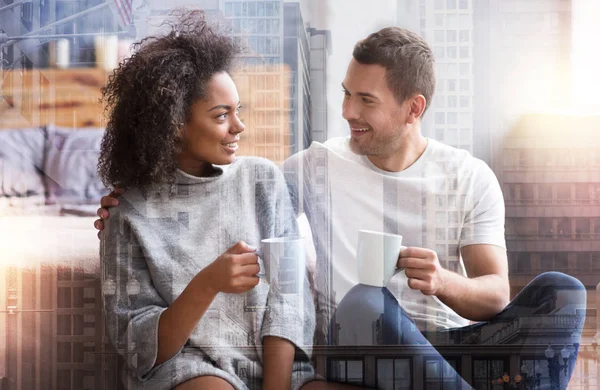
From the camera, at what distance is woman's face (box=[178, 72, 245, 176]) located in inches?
75.0

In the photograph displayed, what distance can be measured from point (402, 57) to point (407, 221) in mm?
397

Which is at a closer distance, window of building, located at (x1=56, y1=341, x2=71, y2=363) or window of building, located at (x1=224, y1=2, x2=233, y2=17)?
window of building, located at (x1=224, y1=2, x2=233, y2=17)

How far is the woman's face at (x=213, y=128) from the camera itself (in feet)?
6.25

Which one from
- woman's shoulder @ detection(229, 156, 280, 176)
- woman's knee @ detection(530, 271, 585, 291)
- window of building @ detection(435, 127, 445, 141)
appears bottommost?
woman's knee @ detection(530, 271, 585, 291)

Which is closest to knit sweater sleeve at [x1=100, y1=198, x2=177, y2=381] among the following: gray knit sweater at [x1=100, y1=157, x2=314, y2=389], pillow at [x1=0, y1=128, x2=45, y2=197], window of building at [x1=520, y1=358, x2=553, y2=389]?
gray knit sweater at [x1=100, y1=157, x2=314, y2=389]

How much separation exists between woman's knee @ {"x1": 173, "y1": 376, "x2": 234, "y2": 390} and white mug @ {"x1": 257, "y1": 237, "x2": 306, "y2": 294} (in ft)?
0.86

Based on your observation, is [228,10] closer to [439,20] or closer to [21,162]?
[439,20]

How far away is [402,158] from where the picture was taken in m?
1.94

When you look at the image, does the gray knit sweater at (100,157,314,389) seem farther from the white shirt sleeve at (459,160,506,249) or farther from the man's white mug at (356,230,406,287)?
the white shirt sleeve at (459,160,506,249)

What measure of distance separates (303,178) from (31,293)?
2.51 feet

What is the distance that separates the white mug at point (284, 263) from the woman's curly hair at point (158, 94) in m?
0.30

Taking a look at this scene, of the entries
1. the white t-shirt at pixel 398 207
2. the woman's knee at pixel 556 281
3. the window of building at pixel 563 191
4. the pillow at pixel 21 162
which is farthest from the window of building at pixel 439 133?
the pillow at pixel 21 162

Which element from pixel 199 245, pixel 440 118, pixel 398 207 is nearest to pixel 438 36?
pixel 440 118

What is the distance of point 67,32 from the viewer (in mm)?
2010
